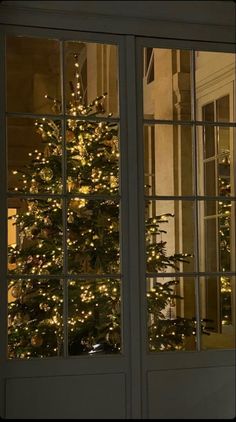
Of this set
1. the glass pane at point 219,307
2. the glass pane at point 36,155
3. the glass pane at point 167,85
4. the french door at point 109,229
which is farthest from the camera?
the glass pane at point 219,307

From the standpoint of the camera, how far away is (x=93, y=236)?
14.8ft

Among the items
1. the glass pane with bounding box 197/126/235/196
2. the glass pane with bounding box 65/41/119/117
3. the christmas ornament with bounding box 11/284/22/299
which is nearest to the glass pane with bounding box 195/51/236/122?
the glass pane with bounding box 197/126/235/196

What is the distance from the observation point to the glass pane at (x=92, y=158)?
173 inches

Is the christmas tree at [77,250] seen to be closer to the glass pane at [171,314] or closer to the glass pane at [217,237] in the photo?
the glass pane at [171,314]

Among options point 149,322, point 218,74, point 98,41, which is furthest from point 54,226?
point 218,74

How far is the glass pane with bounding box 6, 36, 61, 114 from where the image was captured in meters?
4.55

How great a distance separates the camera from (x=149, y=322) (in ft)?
14.3

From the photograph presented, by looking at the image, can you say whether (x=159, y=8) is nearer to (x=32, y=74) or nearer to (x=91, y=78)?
(x=91, y=78)

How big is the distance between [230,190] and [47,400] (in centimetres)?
184

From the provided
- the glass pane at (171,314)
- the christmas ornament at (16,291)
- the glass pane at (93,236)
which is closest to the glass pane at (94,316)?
the glass pane at (93,236)

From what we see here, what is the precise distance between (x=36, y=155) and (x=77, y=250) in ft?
2.22


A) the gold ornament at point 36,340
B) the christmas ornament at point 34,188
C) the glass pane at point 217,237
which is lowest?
the gold ornament at point 36,340

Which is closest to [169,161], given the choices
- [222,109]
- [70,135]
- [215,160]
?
[215,160]

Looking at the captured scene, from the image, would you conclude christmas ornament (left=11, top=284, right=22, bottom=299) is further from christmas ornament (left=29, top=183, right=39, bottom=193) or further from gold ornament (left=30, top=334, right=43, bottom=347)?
A: christmas ornament (left=29, top=183, right=39, bottom=193)
